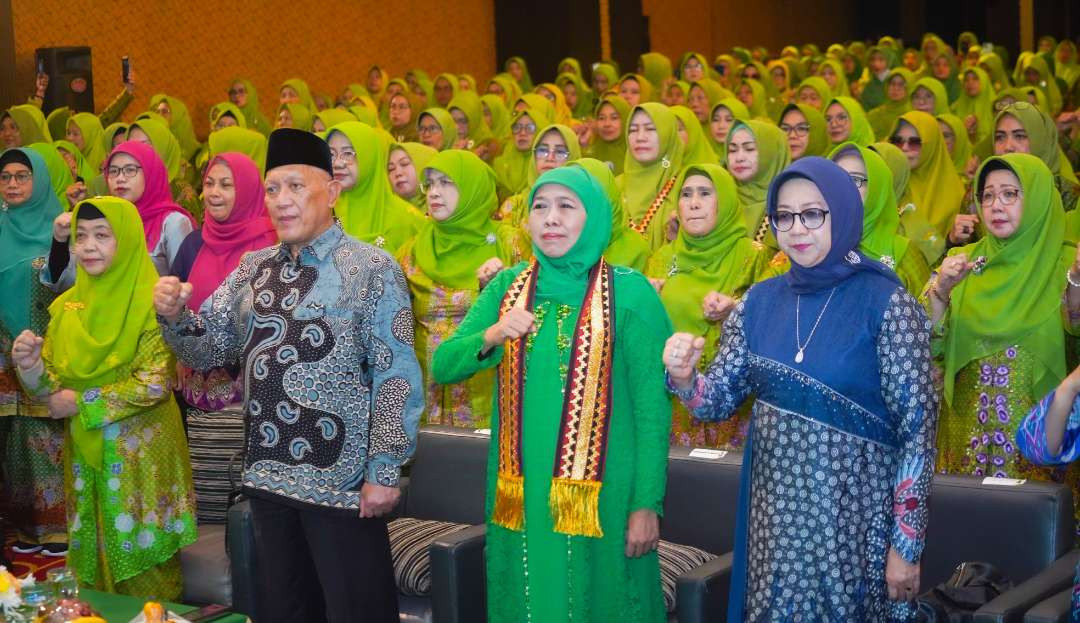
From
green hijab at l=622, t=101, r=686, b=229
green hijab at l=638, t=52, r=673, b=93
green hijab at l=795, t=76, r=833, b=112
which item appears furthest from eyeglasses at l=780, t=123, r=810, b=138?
green hijab at l=638, t=52, r=673, b=93

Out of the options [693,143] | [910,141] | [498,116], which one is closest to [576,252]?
[910,141]

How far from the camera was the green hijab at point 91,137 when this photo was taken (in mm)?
8375

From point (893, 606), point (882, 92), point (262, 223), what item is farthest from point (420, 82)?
point (893, 606)

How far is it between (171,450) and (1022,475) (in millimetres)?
2548

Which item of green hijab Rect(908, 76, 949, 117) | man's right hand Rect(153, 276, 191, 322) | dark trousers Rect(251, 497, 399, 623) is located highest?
green hijab Rect(908, 76, 949, 117)

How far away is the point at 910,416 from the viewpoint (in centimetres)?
262

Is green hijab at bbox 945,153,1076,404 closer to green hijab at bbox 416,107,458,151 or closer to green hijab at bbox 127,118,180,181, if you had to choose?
green hijab at bbox 416,107,458,151

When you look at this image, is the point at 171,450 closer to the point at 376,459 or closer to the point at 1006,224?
the point at 376,459

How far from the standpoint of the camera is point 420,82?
12617 millimetres

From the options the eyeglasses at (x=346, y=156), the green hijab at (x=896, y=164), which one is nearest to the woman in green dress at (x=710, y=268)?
the green hijab at (x=896, y=164)

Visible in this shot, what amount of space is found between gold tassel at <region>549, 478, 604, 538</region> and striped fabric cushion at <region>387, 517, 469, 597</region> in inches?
27.7

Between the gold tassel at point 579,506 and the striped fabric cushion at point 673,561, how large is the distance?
489 millimetres

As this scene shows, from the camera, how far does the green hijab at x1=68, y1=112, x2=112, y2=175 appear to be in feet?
27.5

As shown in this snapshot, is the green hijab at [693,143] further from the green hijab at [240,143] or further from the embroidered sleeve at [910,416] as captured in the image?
the embroidered sleeve at [910,416]
